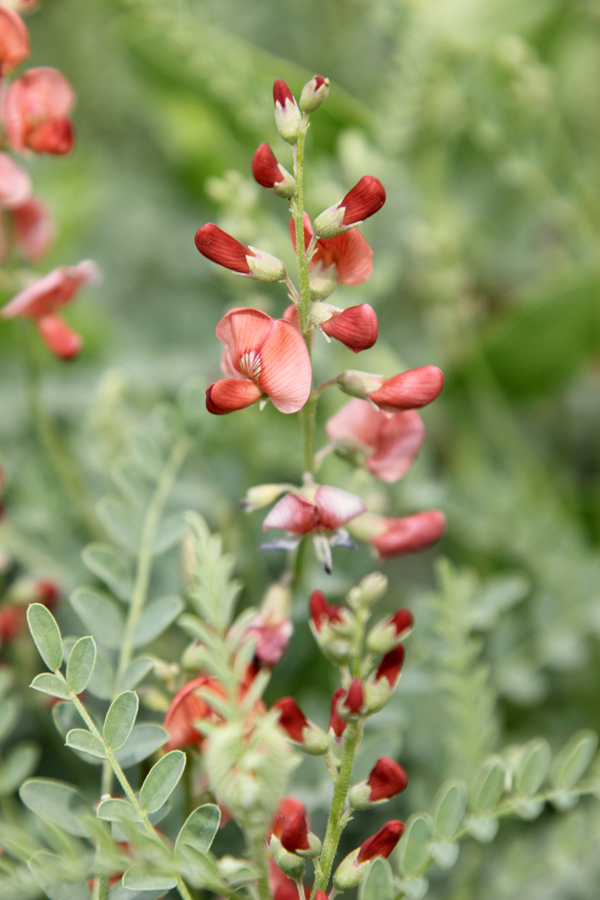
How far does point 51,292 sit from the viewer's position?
603 mm

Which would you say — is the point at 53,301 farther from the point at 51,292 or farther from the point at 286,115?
the point at 286,115

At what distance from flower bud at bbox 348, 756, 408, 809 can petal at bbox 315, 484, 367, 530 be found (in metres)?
0.13

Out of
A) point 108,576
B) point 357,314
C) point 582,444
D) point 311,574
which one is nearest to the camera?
point 357,314

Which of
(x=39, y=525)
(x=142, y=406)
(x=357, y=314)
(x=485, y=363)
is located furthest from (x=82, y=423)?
(x=357, y=314)

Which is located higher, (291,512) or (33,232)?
(33,232)

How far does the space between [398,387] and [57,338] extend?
0.32 meters

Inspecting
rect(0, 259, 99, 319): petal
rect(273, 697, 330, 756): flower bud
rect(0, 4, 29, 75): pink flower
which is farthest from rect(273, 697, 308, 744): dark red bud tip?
rect(0, 4, 29, 75): pink flower

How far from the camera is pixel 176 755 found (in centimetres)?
41

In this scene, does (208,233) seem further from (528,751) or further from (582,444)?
(582,444)

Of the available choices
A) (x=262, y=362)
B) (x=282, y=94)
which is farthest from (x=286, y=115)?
(x=262, y=362)

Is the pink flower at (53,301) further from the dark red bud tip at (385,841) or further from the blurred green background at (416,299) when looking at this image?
the dark red bud tip at (385,841)

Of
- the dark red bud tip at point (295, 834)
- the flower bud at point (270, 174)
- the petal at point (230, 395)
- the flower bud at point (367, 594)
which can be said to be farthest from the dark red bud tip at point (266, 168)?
Answer: the dark red bud tip at point (295, 834)

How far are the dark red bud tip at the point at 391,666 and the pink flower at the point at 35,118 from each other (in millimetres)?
Answer: 432

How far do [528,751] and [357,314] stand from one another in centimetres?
28
